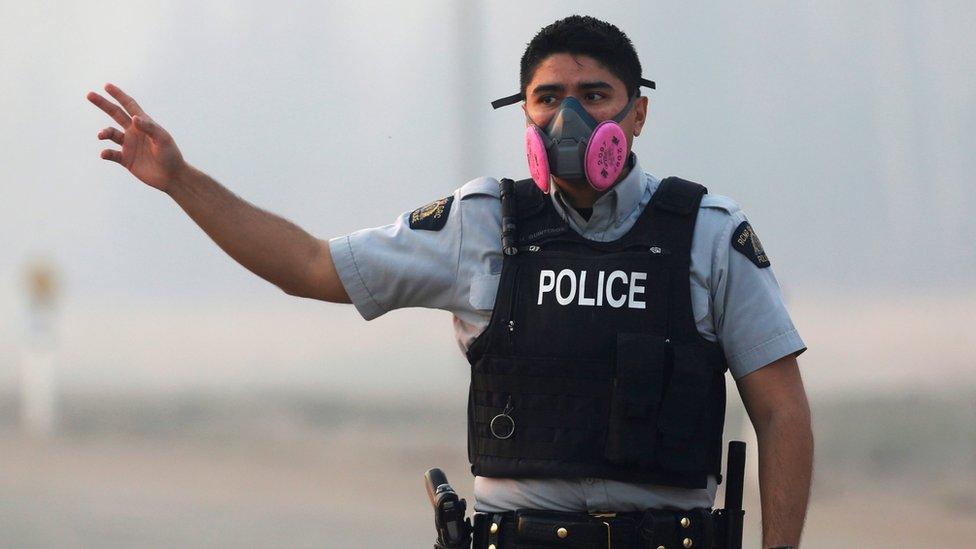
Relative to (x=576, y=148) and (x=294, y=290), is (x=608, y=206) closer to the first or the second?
(x=576, y=148)

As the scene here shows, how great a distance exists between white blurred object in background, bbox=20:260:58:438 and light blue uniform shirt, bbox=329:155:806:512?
3.71 metres

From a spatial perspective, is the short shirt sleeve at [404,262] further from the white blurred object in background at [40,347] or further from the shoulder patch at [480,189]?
the white blurred object in background at [40,347]

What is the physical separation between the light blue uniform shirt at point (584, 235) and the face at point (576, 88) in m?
0.12

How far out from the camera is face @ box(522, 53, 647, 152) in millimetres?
2809

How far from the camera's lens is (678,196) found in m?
2.76

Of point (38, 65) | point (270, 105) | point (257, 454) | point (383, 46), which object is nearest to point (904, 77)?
point (383, 46)

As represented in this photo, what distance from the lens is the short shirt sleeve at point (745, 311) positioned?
2680mm

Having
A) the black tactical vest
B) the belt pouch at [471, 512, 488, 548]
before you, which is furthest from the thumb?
the belt pouch at [471, 512, 488, 548]

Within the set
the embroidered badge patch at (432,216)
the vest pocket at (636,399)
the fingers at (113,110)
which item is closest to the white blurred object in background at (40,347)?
the fingers at (113,110)

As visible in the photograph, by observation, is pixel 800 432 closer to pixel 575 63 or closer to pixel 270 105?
pixel 575 63

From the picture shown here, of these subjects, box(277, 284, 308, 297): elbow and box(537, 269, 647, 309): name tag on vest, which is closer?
box(537, 269, 647, 309): name tag on vest

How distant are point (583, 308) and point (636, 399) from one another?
19 centimetres

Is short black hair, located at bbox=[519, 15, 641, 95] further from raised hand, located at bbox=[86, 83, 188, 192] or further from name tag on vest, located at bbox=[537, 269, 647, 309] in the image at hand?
raised hand, located at bbox=[86, 83, 188, 192]

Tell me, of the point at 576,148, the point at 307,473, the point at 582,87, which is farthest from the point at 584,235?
the point at 307,473
